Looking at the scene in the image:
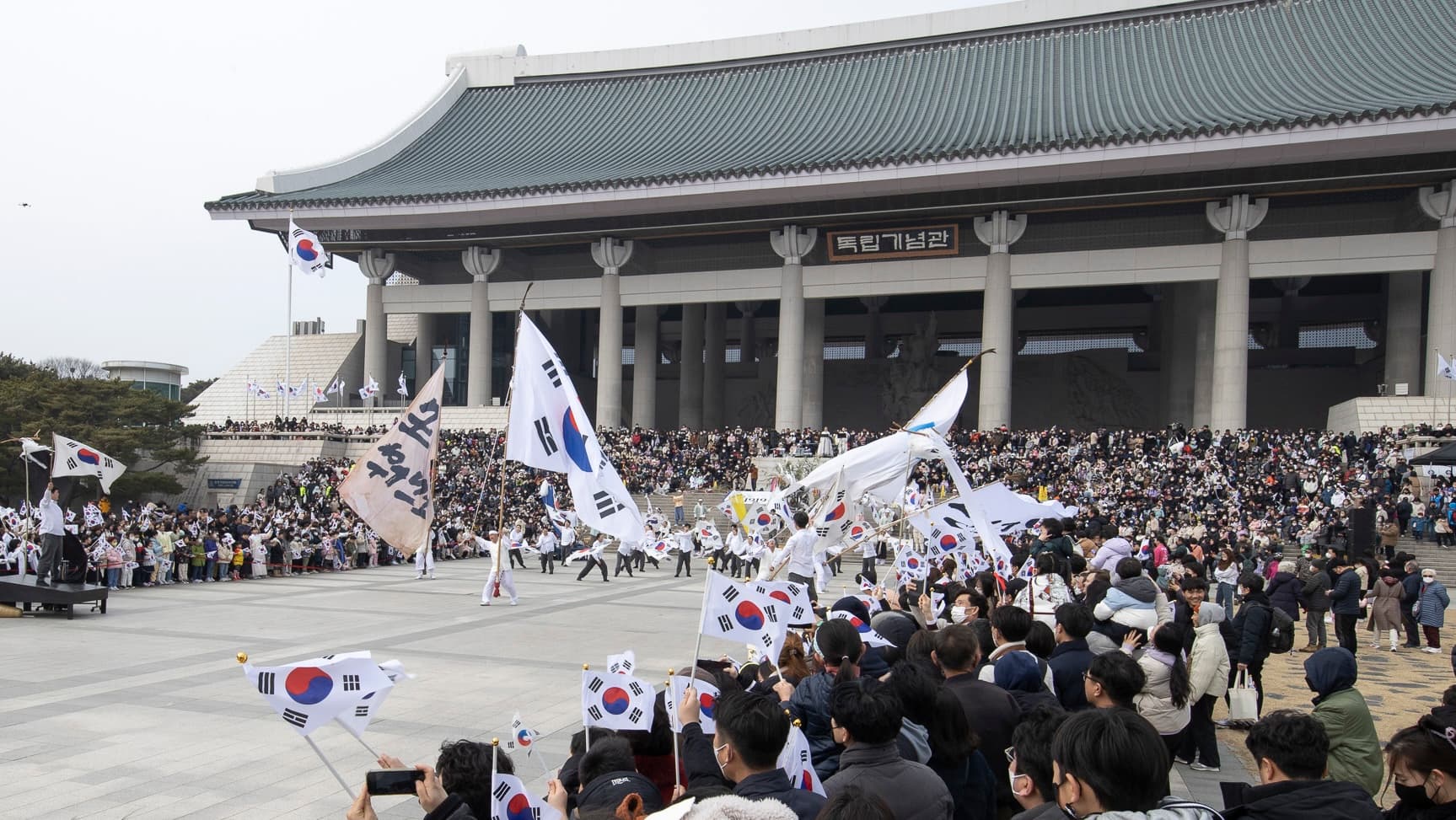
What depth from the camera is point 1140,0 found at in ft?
134

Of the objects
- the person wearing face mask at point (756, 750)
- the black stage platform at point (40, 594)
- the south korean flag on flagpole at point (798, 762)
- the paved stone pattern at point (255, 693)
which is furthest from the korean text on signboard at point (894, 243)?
the person wearing face mask at point (756, 750)

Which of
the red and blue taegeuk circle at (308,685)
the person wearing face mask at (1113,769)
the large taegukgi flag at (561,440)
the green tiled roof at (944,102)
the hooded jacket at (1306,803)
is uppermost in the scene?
the green tiled roof at (944,102)

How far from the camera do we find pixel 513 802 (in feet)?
12.2

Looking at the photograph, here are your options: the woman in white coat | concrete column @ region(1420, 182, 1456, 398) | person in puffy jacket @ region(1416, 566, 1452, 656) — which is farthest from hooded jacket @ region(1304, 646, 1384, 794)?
concrete column @ region(1420, 182, 1456, 398)

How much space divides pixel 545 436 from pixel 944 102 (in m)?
33.4

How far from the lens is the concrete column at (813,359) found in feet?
134

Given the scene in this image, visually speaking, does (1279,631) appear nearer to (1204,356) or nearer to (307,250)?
(1204,356)

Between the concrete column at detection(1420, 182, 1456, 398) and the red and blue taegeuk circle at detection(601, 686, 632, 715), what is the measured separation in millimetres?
33009

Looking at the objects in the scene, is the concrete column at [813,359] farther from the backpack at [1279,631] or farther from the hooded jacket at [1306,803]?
the hooded jacket at [1306,803]

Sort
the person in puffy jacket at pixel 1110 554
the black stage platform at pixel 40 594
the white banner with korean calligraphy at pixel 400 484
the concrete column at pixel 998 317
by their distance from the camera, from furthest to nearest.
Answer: the concrete column at pixel 998 317 → the black stage platform at pixel 40 594 → the white banner with korean calligraphy at pixel 400 484 → the person in puffy jacket at pixel 1110 554

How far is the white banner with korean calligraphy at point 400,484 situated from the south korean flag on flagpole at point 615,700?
745cm

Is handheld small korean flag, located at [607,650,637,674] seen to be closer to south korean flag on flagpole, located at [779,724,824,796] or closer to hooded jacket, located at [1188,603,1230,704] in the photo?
south korean flag on flagpole, located at [779,724,824,796]

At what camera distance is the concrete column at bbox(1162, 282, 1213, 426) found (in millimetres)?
38688

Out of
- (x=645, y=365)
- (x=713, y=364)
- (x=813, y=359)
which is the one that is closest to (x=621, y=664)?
(x=813, y=359)
